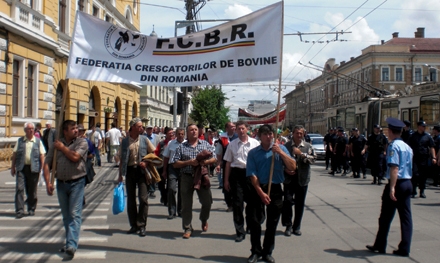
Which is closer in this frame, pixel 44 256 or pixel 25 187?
pixel 44 256

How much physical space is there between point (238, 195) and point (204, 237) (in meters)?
0.86

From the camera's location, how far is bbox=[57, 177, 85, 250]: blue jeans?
6.62m

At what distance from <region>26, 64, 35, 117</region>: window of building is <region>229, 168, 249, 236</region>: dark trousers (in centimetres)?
1541

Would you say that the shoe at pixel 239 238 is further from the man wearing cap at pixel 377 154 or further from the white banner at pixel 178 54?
the man wearing cap at pixel 377 154

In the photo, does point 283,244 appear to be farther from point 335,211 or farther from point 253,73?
point 335,211

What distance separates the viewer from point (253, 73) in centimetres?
739

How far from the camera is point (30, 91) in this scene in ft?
70.0

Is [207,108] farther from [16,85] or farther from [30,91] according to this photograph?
[16,85]

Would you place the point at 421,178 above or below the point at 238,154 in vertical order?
below

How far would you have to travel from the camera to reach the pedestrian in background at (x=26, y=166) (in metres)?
9.62

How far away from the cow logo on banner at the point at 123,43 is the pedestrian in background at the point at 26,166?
3.09 metres

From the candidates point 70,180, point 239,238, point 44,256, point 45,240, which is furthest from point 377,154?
point 44,256

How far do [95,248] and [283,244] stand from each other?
2771 millimetres

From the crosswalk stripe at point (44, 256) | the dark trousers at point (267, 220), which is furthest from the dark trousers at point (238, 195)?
the crosswalk stripe at point (44, 256)
